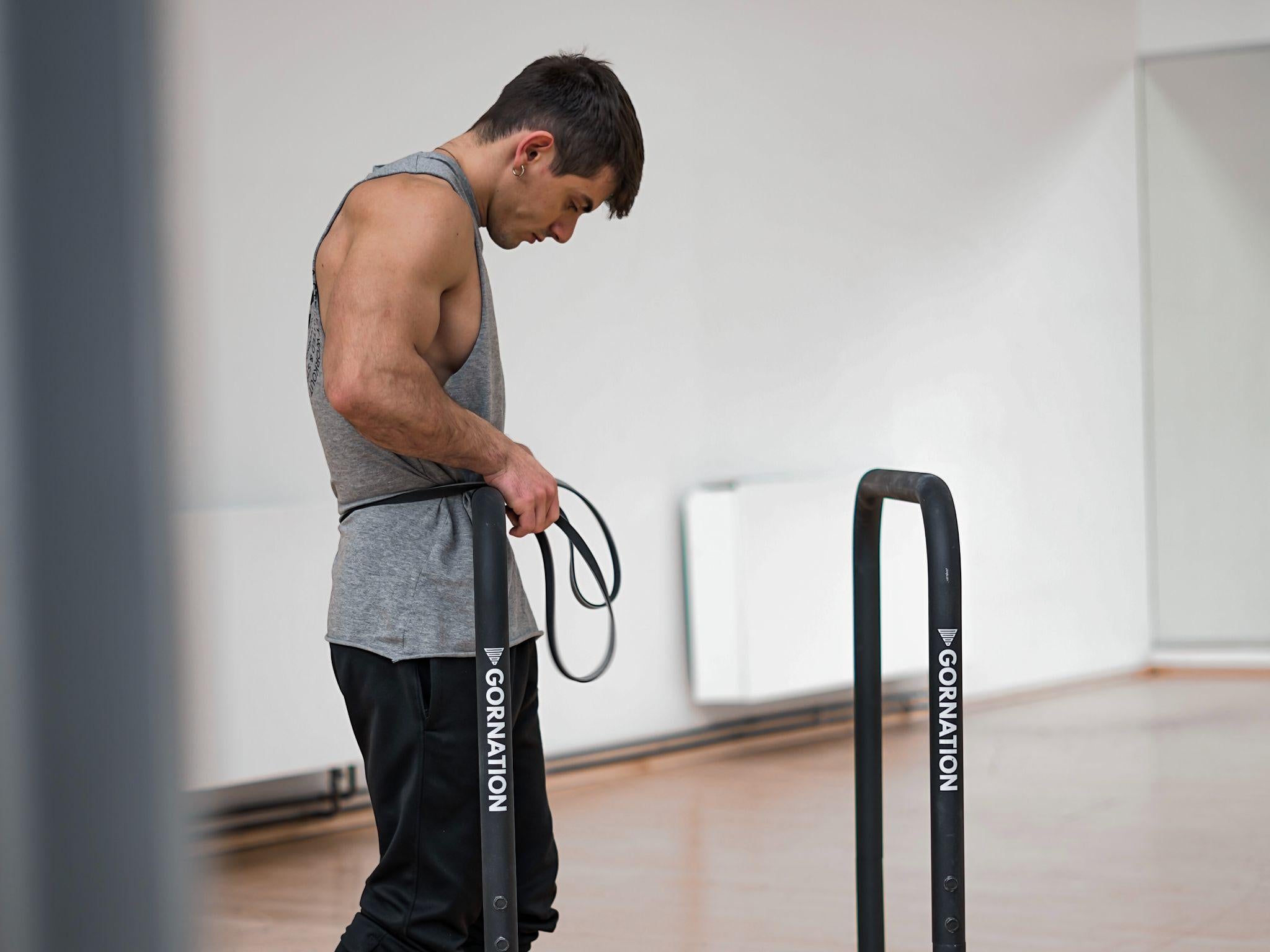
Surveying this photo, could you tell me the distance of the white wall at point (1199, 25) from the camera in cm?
560

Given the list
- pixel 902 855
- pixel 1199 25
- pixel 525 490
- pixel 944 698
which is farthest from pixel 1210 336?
pixel 525 490

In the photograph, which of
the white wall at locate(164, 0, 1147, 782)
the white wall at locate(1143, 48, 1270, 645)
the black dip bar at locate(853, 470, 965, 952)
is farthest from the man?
the white wall at locate(1143, 48, 1270, 645)

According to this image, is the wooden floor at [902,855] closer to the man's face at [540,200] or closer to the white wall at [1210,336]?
the man's face at [540,200]

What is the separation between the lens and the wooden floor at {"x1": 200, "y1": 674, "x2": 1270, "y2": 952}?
8.38ft

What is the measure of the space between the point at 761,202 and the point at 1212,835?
240 cm

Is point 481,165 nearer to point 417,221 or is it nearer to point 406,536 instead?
point 417,221

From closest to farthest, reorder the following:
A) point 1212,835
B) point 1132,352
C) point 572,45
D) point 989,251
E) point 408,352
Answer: point 408,352 < point 1212,835 < point 572,45 < point 989,251 < point 1132,352

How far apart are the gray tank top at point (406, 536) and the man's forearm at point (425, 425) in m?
0.07

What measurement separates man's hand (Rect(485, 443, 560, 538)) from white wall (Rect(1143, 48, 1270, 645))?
4.79 meters

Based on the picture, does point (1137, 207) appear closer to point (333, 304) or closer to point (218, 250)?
point (218, 250)

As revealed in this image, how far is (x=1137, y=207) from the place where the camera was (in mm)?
5730

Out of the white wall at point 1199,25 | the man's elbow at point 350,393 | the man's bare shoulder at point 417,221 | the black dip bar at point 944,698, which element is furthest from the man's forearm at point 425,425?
the white wall at point 1199,25

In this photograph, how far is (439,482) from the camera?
5.04 feet

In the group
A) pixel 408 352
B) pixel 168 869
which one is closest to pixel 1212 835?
pixel 408 352
